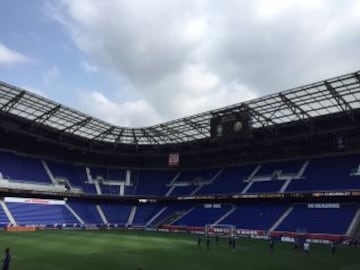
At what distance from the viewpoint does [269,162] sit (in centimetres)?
7819

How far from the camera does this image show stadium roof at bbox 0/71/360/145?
49719mm

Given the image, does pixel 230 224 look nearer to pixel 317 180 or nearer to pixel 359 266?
pixel 317 180

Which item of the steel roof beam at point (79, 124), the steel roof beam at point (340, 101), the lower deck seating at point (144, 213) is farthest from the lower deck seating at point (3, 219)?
the steel roof beam at point (340, 101)

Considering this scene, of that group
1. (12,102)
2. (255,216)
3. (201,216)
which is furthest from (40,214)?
(255,216)

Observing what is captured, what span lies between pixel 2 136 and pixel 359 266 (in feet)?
208

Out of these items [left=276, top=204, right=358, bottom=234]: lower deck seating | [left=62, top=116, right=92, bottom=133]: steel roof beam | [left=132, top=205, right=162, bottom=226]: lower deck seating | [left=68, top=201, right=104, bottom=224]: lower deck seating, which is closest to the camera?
[left=276, top=204, right=358, bottom=234]: lower deck seating

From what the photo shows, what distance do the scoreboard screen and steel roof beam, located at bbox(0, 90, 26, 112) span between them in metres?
28.1

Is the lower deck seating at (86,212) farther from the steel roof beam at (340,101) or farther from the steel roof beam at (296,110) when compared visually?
the steel roof beam at (340,101)

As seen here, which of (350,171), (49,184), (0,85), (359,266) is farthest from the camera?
(49,184)

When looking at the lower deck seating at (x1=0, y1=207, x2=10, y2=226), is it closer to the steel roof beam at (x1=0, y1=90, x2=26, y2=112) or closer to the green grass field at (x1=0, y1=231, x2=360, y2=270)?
the steel roof beam at (x1=0, y1=90, x2=26, y2=112)

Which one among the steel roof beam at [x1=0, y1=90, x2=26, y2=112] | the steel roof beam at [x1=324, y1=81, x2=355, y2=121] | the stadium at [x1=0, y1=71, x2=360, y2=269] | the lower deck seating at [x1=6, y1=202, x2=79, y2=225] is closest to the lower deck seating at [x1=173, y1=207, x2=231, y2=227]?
the stadium at [x1=0, y1=71, x2=360, y2=269]

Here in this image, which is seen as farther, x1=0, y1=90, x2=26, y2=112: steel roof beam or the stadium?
x1=0, y1=90, x2=26, y2=112: steel roof beam

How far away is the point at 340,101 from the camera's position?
52500 mm

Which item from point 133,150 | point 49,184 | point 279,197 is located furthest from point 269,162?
point 49,184
